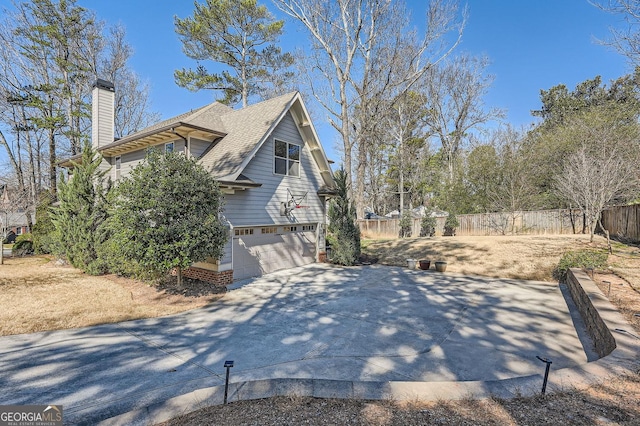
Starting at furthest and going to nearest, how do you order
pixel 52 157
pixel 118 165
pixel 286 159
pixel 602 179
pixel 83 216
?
pixel 52 157 < pixel 118 165 < pixel 602 179 < pixel 286 159 < pixel 83 216

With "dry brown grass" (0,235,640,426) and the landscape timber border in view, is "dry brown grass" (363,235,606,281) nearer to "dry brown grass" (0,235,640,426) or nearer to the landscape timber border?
"dry brown grass" (0,235,640,426)

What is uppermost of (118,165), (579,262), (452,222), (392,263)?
(118,165)

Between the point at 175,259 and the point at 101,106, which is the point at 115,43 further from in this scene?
the point at 175,259

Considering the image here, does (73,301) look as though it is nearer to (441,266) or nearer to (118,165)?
(118,165)

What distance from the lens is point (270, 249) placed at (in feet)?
38.3

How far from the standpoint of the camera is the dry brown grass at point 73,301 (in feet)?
21.5

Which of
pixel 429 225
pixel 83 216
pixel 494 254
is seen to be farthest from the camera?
pixel 429 225

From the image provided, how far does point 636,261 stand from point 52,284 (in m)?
19.1

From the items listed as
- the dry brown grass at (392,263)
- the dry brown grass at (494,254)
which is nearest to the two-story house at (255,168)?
the dry brown grass at (392,263)

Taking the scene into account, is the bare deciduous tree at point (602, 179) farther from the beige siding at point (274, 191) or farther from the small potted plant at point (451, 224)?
the beige siding at point (274, 191)

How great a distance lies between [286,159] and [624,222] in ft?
53.1

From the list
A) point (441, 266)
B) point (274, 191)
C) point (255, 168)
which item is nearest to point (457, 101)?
point (441, 266)

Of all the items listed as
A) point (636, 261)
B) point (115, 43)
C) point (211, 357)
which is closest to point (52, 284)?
point (211, 357)

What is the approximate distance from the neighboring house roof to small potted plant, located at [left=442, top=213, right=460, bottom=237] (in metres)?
11.6
